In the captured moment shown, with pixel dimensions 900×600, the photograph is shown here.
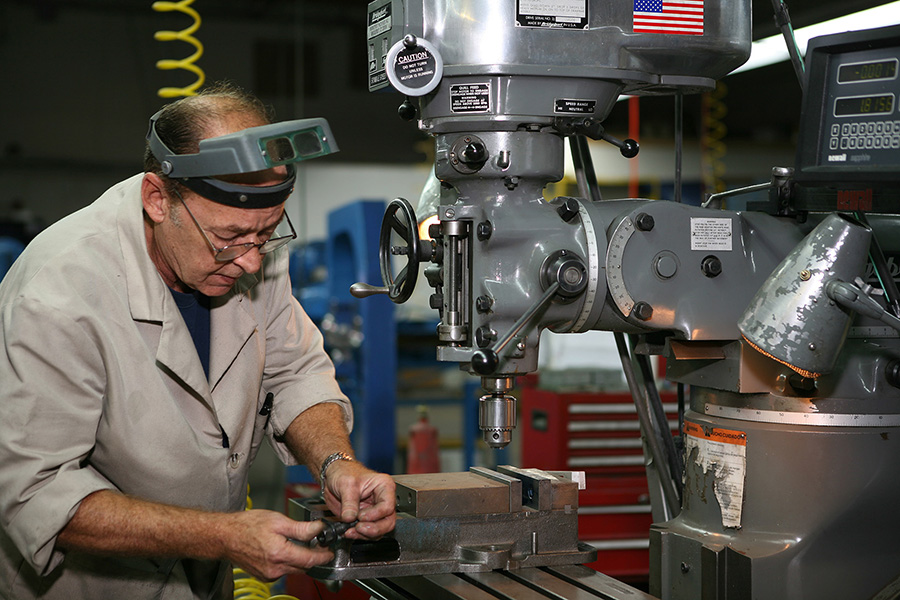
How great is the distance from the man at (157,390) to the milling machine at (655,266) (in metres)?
0.22

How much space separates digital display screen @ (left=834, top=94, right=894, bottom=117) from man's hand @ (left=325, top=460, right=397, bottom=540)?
2.83ft

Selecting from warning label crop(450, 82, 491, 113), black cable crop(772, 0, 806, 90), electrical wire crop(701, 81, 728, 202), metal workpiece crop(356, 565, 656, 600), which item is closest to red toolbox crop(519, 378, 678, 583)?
metal workpiece crop(356, 565, 656, 600)

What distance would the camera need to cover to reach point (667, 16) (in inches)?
55.1

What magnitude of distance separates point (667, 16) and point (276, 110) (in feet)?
15.0

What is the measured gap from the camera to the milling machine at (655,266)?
1.36 meters

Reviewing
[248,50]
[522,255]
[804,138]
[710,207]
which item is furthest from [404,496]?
[248,50]

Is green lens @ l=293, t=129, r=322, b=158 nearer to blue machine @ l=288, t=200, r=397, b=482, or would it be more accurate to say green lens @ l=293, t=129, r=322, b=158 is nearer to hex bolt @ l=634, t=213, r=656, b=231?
hex bolt @ l=634, t=213, r=656, b=231

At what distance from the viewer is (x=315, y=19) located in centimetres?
564

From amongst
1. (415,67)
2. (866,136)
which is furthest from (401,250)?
(866,136)

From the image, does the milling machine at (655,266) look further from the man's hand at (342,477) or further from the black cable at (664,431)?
the black cable at (664,431)

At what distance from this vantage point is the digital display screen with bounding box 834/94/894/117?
4.12 ft

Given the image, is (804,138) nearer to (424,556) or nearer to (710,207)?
(710,207)

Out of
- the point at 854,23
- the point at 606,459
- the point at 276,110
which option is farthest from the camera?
the point at 276,110

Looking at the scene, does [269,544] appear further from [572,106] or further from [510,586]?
[572,106]
